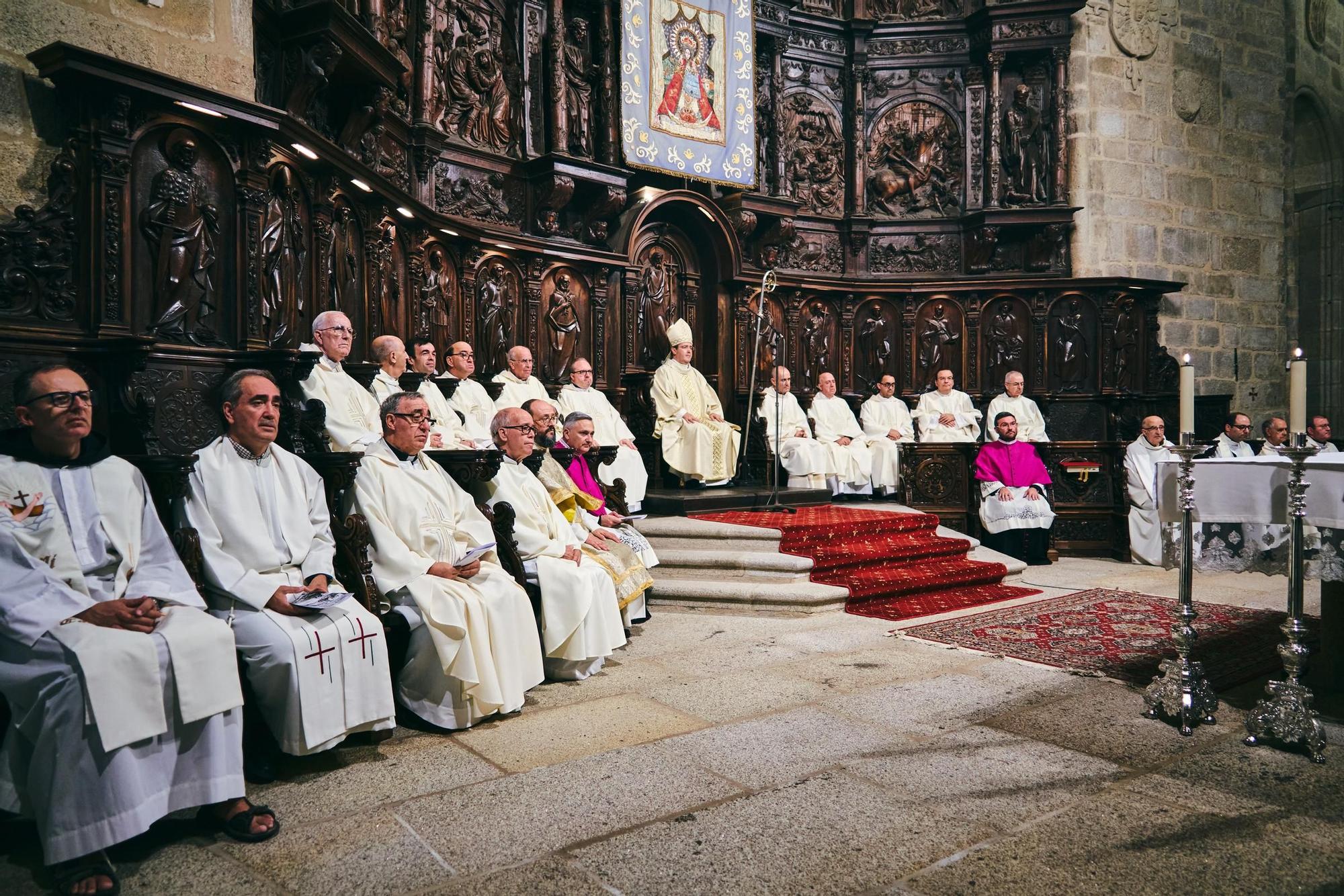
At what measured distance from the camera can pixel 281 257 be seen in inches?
215

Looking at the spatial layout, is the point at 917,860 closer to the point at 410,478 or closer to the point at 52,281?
the point at 410,478

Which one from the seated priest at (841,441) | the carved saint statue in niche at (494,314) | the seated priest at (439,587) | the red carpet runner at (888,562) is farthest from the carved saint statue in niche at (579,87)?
the seated priest at (439,587)

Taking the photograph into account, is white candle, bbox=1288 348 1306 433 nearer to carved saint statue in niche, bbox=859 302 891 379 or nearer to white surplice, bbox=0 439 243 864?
white surplice, bbox=0 439 243 864

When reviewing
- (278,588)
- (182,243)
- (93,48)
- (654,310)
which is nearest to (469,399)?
(654,310)

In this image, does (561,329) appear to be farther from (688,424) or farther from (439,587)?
(439,587)

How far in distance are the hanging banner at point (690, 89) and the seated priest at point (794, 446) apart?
2751 mm

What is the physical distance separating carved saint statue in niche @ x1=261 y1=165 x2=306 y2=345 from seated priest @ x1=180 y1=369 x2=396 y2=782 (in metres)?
1.65

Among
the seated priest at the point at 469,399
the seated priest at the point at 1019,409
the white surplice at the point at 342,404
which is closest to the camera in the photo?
the white surplice at the point at 342,404

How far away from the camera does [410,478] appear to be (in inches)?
177

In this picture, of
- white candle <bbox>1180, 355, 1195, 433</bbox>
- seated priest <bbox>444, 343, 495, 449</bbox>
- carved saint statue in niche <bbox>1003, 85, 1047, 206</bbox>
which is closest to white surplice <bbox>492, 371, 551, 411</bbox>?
seated priest <bbox>444, 343, 495, 449</bbox>

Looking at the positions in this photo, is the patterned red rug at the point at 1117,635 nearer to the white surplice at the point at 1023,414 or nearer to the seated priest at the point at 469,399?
the seated priest at the point at 469,399

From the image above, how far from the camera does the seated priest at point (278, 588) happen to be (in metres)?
3.32

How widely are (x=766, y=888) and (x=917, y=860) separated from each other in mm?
484

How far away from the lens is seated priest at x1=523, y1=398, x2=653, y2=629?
536 cm
